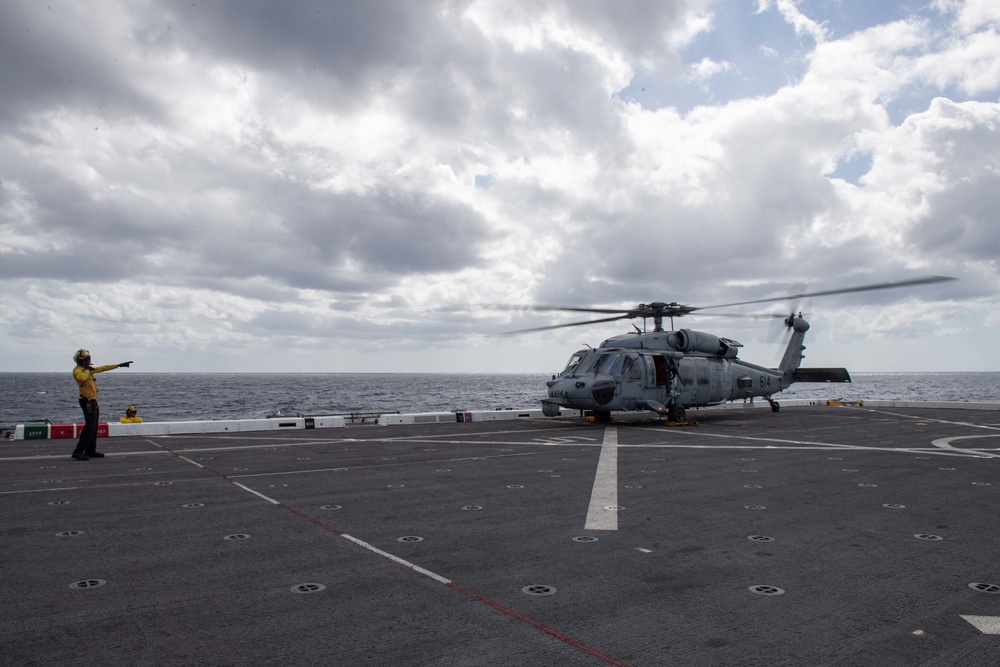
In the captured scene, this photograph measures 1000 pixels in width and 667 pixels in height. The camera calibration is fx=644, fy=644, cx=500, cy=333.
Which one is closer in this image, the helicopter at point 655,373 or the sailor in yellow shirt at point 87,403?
the sailor in yellow shirt at point 87,403

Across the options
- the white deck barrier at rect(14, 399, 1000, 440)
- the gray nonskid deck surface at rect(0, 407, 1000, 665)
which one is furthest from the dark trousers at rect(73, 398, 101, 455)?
the white deck barrier at rect(14, 399, 1000, 440)

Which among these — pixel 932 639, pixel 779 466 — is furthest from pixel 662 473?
pixel 932 639

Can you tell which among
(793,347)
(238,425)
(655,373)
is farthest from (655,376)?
(238,425)

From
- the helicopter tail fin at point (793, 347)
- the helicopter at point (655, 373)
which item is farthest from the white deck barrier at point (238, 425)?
the helicopter tail fin at point (793, 347)

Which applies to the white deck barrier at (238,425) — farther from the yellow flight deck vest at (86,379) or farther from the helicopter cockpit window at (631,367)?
the helicopter cockpit window at (631,367)

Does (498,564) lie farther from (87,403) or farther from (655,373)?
(655,373)

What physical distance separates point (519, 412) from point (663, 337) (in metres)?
7.12

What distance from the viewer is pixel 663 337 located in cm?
2552

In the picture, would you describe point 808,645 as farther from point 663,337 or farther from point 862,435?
point 663,337

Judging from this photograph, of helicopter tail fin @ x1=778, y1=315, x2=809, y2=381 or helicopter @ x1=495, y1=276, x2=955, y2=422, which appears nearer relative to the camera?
helicopter @ x1=495, y1=276, x2=955, y2=422

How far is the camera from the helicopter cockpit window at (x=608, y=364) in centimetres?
2336

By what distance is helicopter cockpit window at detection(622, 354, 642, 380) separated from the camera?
2355 centimetres

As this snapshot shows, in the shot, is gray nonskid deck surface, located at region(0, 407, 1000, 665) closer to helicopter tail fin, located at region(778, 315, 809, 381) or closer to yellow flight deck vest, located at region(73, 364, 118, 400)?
yellow flight deck vest, located at region(73, 364, 118, 400)

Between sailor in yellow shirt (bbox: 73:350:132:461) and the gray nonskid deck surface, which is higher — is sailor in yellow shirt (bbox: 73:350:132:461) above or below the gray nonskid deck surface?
above
